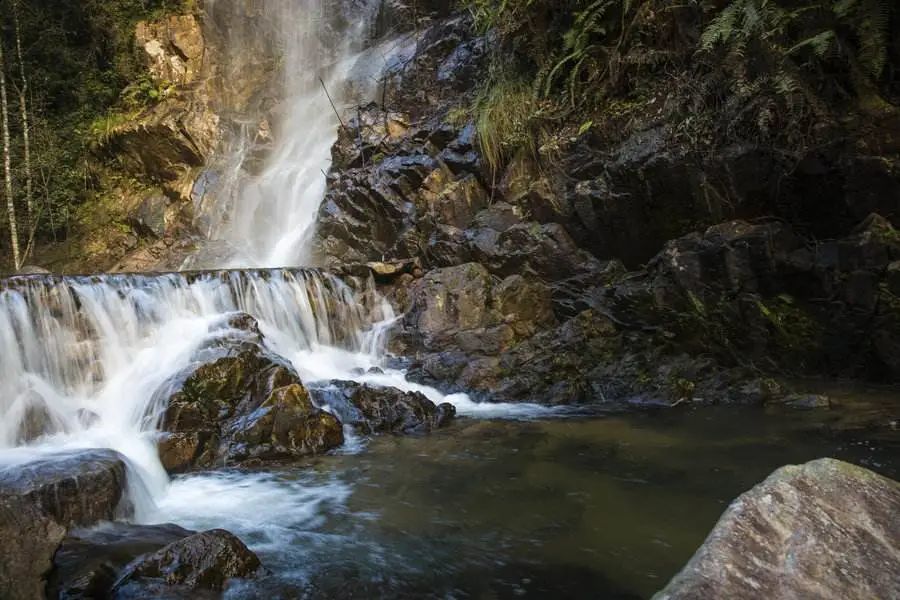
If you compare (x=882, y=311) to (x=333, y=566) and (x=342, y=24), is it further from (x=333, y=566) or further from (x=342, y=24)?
(x=342, y=24)

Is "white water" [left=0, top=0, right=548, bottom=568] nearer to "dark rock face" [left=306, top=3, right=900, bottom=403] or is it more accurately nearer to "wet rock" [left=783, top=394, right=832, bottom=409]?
"dark rock face" [left=306, top=3, right=900, bottom=403]

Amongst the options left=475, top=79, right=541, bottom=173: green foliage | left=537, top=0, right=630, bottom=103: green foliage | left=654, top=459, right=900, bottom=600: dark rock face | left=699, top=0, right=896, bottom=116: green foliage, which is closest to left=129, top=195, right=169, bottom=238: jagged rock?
left=475, top=79, right=541, bottom=173: green foliage

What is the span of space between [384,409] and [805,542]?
5.76 meters

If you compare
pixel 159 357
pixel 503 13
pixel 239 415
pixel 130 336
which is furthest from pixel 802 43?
pixel 130 336

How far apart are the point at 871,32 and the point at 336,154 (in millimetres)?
10548

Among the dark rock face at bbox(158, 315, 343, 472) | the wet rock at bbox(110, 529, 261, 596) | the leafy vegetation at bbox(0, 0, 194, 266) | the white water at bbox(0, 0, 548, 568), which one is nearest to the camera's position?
the wet rock at bbox(110, 529, 261, 596)

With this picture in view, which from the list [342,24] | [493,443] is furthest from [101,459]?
[342,24]

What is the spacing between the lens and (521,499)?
15.6ft

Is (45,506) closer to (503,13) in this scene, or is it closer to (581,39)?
(581,39)

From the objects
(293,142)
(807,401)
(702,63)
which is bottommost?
(807,401)

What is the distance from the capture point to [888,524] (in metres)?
2.17

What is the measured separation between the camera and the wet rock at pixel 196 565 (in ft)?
11.0

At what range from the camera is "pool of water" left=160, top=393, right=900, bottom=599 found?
3.58 meters

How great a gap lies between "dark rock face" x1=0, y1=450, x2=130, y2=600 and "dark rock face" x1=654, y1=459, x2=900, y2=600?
10.9ft
